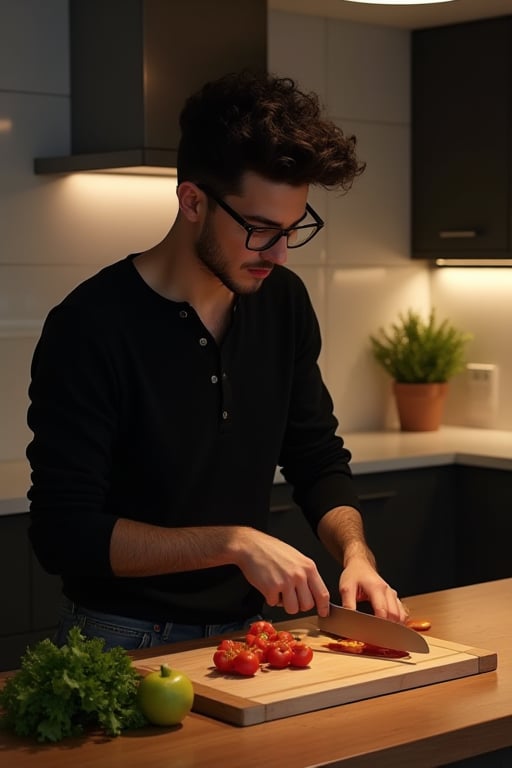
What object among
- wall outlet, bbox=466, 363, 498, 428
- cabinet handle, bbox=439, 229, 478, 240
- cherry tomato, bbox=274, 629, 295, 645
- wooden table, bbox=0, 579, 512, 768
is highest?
cabinet handle, bbox=439, 229, 478, 240

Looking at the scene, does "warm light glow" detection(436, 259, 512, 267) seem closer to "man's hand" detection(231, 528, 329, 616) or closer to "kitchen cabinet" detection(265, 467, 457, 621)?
"kitchen cabinet" detection(265, 467, 457, 621)

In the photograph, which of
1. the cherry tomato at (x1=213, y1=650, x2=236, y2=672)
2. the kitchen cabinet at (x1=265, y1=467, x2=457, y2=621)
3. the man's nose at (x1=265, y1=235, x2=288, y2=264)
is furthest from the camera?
the kitchen cabinet at (x1=265, y1=467, x2=457, y2=621)

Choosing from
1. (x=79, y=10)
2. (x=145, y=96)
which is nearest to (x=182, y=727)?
(x=145, y=96)

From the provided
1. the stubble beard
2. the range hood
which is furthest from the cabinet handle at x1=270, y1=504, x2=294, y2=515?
the stubble beard

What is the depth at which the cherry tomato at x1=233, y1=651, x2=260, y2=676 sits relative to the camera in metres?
1.84

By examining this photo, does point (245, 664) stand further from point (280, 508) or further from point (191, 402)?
point (280, 508)

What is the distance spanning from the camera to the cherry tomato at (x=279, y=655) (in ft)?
6.18

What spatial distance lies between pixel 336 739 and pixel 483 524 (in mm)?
2406

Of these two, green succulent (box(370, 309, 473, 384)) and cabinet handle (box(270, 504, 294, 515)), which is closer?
cabinet handle (box(270, 504, 294, 515))

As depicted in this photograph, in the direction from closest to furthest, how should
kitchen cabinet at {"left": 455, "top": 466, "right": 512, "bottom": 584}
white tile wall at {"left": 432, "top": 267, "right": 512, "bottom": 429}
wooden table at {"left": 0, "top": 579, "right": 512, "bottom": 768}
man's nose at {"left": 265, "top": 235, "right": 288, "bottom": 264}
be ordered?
wooden table at {"left": 0, "top": 579, "right": 512, "bottom": 768}, man's nose at {"left": 265, "top": 235, "right": 288, "bottom": 264}, kitchen cabinet at {"left": 455, "top": 466, "right": 512, "bottom": 584}, white tile wall at {"left": 432, "top": 267, "right": 512, "bottom": 429}

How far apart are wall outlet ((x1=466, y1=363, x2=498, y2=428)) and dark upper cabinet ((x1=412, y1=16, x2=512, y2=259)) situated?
382 mm

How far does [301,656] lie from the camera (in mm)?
1885

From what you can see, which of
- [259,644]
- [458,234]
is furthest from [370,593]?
[458,234]

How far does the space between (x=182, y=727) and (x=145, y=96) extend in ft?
6.94
